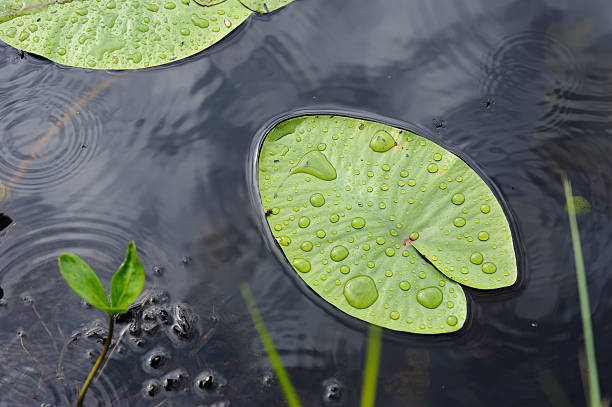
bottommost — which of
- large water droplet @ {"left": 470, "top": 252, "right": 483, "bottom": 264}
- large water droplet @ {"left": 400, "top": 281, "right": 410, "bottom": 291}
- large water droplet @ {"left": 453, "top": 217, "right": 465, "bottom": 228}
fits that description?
large water droplet @ {"left": 400, "top": 281, "right": 410, "bottom": 291}

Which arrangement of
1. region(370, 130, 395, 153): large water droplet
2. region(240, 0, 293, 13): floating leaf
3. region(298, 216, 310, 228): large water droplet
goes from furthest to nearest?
1. region(240, 0, 293, 13): floating leaf
2. region(370, 130, 395, 153): large water droplet
3. region(298, 216, 310, 228): large water droplet

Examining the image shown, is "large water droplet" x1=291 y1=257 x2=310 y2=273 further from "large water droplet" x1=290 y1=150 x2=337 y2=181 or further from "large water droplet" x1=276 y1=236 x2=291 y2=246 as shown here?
"large water droplet" x1=290 y1=150 x2=337 y2=181

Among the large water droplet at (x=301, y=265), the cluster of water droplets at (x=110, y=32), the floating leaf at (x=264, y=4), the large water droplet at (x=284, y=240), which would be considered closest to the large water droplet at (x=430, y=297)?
the large water droplet at (x=301, y=265)

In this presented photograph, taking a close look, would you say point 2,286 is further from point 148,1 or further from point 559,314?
point 559,314

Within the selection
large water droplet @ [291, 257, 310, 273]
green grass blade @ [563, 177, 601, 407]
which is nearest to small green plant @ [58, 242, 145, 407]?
large water droplet @ [291, 257, 310, 273]

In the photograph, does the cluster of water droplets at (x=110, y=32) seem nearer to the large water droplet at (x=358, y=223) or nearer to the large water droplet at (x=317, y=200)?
the large water droplet at (x=317, y=200)

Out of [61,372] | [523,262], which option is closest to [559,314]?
[523,262]

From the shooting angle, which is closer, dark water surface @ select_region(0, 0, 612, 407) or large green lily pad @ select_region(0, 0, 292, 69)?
dark water surface @ select_region(0, 0, 612, 407)
